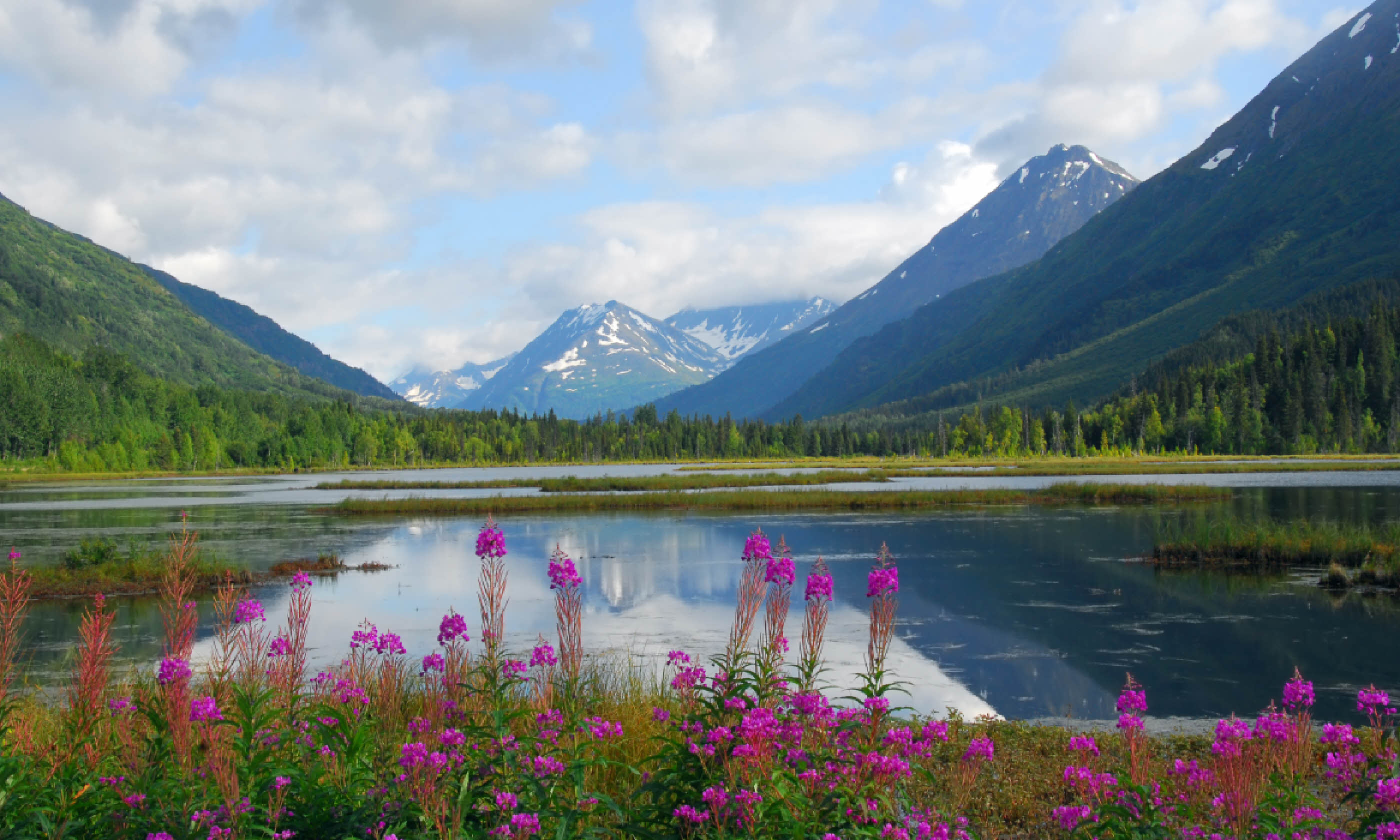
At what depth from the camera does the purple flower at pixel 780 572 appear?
733cm

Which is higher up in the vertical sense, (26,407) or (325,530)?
(26,407)

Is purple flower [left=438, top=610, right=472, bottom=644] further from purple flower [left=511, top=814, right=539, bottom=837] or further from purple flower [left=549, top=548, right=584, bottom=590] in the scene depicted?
purple flower [left=511, top=814, right=539, bottom=837]

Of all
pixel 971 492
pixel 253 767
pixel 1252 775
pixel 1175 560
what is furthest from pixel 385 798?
pixel 971 492

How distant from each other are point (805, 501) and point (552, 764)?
60806 mm

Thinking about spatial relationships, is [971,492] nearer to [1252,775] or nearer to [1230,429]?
[1252,775]

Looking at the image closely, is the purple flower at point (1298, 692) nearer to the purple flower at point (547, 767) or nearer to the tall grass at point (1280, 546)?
the purple flower at point (547, 767)

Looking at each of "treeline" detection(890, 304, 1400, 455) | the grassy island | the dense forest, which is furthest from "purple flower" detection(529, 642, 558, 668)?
"treeline" detection(890, 304, 1400, 455)

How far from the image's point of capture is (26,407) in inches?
6718

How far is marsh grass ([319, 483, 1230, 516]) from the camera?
212 feet

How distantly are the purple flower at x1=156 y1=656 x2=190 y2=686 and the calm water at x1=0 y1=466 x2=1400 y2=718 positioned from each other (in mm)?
7261

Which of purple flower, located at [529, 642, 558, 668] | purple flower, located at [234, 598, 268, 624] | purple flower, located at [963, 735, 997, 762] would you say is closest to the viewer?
purple flower, located at [963, 735, 997, 762]

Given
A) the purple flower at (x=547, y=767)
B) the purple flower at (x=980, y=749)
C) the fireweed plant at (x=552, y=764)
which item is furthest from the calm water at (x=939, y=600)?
the purple flower at (x=547, y=767)

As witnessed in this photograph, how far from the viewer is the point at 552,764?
5.99 metres

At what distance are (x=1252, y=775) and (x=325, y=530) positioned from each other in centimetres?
5430
